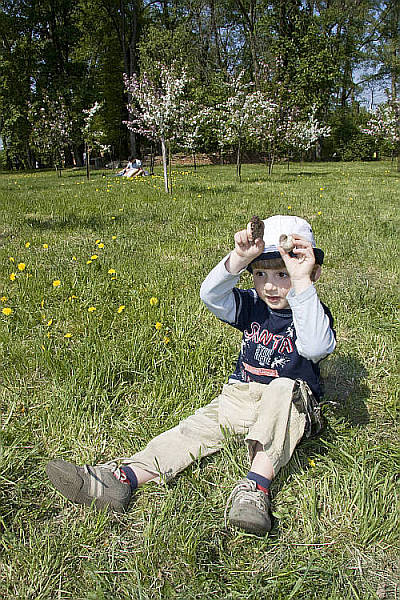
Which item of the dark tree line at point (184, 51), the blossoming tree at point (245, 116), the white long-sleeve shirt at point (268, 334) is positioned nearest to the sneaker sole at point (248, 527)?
the white long-sleeve shirt at point (268, 334)

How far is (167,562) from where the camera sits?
164 cm

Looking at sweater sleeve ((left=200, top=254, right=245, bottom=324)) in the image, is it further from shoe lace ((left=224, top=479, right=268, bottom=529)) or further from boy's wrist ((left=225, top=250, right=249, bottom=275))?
shoe lace ((left=224, top=479, right=268, bottom=529))

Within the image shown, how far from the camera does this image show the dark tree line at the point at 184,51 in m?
29.5

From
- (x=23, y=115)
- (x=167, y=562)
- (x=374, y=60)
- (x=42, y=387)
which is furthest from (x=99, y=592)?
(x=374, y=60)

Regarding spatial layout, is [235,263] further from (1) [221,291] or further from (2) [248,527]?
(2) [248,527]

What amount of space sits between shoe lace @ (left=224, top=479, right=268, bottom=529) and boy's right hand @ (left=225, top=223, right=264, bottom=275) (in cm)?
92

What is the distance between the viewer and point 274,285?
220 cm

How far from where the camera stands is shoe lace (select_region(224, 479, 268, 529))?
1.78m

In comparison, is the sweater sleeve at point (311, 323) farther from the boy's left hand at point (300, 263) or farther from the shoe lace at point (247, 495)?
the shoe lace at point (247, 495)

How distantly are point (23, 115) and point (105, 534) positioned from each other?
32856mm

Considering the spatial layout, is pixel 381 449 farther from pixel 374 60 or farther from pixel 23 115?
pixel 374 60

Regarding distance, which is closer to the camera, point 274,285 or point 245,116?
point 274,285

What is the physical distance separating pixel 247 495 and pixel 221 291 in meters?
0.92

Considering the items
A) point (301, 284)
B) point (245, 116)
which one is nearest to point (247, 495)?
point (301, 284)
